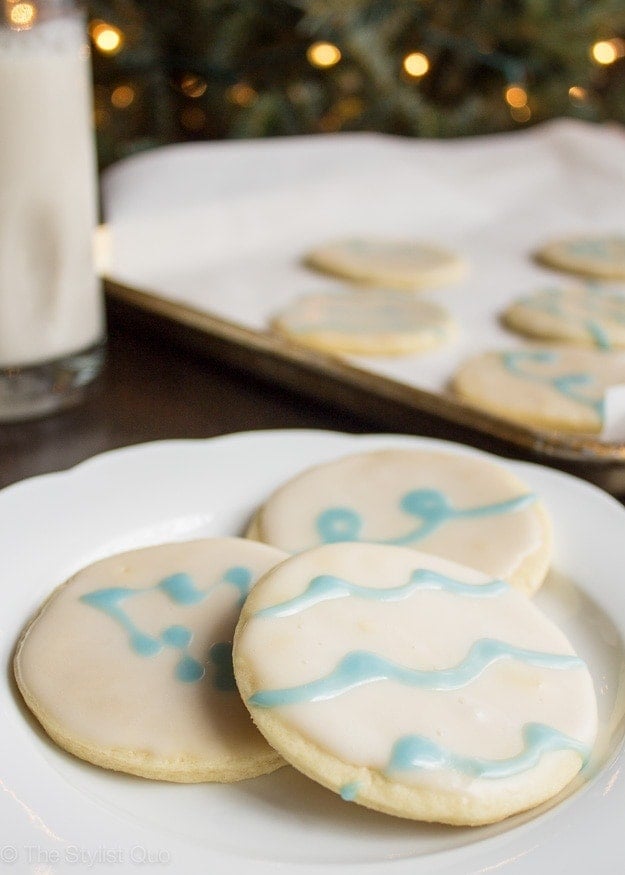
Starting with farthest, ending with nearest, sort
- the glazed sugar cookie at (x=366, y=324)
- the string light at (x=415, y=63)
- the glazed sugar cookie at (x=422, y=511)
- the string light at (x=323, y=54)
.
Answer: the string light at (x=415, y=63) < the string light at (x=323, y=54) < the glazed sugar cookie at (x=366, y=324) < the glazed sugar cookie at (x=422, y=511)

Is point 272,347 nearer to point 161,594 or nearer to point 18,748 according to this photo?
point 161,594

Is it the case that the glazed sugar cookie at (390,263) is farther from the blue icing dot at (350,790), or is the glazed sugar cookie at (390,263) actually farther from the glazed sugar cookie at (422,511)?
the blue icing dot at (350,790)

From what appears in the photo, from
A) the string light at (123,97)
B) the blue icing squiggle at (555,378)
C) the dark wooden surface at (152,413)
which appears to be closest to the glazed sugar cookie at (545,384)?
the blue icing squiggle at (555,378)

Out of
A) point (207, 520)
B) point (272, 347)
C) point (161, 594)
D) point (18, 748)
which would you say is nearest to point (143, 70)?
point (272, 347)

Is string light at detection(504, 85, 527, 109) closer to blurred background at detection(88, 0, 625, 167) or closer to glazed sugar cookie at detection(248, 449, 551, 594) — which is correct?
blurred background at detection(88, 0, 625, 167)

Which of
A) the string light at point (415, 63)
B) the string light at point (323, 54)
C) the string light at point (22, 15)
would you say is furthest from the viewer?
the string light at point (415, 63)

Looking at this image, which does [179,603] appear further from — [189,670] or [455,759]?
[455,759]

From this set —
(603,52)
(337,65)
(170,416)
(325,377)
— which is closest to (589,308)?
(325,377)
